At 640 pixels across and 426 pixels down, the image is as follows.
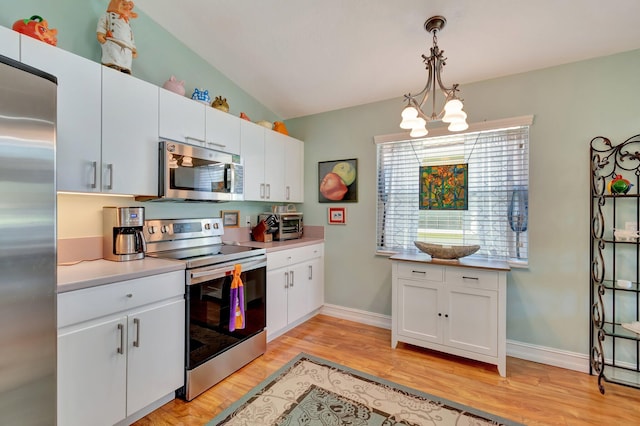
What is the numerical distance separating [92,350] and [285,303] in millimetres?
1669

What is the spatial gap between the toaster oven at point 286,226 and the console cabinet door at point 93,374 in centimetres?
174

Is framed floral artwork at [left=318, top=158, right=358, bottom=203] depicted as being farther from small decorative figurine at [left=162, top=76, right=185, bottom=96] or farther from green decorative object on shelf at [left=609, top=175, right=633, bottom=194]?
green decorative object on shelf at [left=609, top=175, right=633, bottom=194]

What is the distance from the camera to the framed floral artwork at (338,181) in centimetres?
339

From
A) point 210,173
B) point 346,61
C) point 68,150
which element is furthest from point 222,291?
point 346,61

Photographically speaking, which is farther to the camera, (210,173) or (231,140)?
(231,140)

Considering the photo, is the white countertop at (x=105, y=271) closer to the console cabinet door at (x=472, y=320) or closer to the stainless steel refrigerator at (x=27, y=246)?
the stainless steel refrigerator at (x=27, y=246)

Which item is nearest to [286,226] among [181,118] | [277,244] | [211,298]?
[277,244]

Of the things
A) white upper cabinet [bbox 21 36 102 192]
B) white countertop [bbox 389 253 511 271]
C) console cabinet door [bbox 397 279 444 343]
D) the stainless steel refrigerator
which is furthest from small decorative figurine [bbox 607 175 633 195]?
white upper cabinet [bbox 21 36 102 192]

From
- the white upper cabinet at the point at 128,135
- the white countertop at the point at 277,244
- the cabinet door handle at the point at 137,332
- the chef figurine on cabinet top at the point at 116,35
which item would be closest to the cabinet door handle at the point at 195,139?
the white upper cabinet at the point at 128,135

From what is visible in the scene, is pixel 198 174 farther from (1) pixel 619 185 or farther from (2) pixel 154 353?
(1) pixel 619 185

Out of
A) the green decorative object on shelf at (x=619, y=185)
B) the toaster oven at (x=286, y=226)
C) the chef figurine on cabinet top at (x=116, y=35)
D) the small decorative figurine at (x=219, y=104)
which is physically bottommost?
the toaster oven at (x=286, y=226)

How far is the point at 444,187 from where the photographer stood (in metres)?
2.90

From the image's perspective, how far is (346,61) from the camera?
2613 millimetres

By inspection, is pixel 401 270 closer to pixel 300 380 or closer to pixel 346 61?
pixel 300 380
